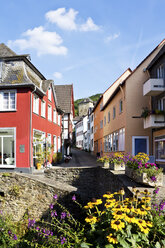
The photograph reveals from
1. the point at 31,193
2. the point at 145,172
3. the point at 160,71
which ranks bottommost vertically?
the point at 31,193

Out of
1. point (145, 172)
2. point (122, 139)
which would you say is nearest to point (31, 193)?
point (145, 172)

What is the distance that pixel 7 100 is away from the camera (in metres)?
16.5

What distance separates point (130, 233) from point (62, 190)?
888 cm

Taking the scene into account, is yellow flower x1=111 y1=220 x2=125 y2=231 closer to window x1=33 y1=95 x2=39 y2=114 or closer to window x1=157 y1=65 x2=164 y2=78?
window x1=33 y1=95 x2=39 y2=114

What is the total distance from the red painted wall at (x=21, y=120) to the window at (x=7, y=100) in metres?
0.37

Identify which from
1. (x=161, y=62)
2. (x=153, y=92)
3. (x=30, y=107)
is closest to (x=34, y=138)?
(x=30, y=107)

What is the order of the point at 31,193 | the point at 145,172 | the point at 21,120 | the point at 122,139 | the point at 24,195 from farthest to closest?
1. the point at 122,139
2. the point at 21,120
3. the point at 24,195
4. the point at 31,193
5. the point at 145,172

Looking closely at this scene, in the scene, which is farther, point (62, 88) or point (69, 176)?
point (62, 88)

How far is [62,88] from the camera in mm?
34594

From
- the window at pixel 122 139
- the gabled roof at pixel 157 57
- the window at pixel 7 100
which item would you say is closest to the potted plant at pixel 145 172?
the gabled roof at pixel 157 57

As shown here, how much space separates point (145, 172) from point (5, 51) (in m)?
14.7

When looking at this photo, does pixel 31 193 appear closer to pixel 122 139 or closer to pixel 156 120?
pixel 156 120

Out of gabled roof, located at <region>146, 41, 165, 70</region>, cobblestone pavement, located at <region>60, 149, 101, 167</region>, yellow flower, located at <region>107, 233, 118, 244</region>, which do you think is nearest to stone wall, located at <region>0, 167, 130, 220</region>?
cobblestone pavement, located at <region>60, 149, 101, 167</region>

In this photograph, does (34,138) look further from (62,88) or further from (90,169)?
(62,88)
